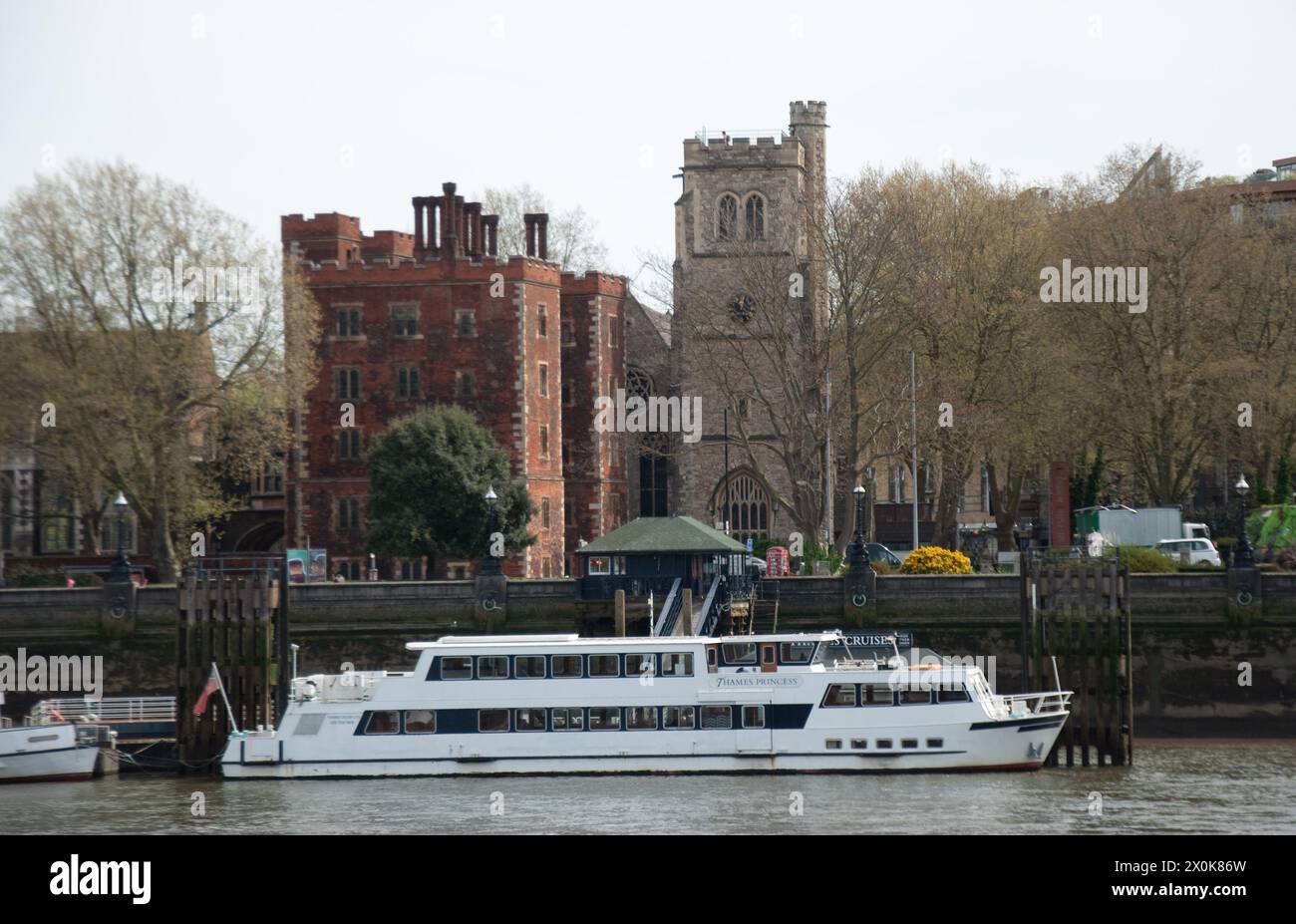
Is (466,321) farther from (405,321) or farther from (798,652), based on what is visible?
(798,652)

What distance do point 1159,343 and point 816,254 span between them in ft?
42.1

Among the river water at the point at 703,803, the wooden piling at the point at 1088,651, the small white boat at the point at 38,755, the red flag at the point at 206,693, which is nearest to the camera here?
the river water at the point at 703,803

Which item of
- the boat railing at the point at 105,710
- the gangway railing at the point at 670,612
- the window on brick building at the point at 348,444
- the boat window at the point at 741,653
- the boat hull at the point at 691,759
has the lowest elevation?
the boat hull at the point at 691,759

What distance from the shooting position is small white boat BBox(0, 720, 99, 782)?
51281mm

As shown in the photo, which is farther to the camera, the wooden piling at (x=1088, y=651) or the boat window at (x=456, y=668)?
the wooden piling at (x=1088, y=651)

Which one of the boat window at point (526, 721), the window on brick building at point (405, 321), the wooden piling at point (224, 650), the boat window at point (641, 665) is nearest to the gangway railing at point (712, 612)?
the boat window at point (641, 665)

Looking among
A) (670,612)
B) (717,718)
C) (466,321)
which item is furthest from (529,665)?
(466,321)

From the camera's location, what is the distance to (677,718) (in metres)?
50.2

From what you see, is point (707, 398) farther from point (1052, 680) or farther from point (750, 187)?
point (1052, 680)

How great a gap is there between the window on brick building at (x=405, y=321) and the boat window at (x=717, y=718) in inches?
1511

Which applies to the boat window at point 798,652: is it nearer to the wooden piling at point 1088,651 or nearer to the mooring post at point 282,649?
the wooden piling at point 1088,651

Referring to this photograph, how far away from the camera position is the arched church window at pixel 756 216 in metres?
91.2

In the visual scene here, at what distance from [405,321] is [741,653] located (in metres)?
38.2

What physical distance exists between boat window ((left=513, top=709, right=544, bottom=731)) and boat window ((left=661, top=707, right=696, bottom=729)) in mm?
3018
